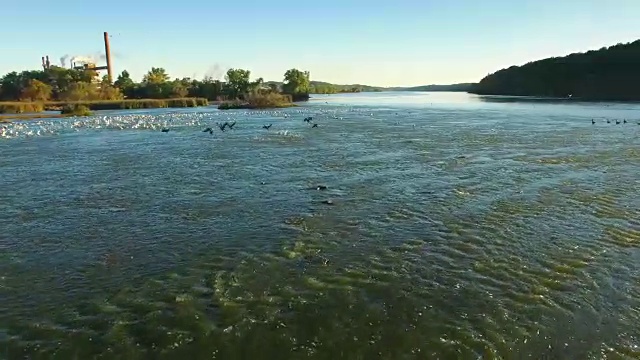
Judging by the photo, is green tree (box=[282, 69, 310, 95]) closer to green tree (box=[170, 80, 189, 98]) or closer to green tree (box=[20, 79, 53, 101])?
green tree (box=[170, 80, 189, 98])

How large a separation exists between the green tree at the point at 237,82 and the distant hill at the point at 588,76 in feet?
349

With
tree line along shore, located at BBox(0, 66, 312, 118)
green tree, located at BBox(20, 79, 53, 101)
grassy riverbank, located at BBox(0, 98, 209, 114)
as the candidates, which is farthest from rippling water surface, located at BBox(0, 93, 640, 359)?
green tree, located at BBox(20, 79, 53, 101)

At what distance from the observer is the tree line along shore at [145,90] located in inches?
4680

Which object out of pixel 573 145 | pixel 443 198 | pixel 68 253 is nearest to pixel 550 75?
pixel 573 145

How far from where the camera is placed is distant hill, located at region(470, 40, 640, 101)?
13975cm

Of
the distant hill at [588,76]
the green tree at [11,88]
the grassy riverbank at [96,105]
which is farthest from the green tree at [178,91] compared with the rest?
the distant hill at [588,76]

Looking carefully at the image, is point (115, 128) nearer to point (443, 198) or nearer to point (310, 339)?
point (443, 198)

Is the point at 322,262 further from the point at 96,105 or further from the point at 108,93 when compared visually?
the point at 108,93

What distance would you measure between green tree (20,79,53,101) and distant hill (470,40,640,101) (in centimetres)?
16119

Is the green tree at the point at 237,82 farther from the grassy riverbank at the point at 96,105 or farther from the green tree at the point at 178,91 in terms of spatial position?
the grassy riverbank at the point at 96,105

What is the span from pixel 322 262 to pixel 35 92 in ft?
482

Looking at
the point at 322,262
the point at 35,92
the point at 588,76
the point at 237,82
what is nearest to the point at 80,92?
the point at 35,92

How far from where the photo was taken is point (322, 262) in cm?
1200

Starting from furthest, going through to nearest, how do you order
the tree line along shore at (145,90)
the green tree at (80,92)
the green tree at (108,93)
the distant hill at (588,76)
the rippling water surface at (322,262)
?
the distant hill at (588,76) → the green tree at (108,93) → the green tree at (80,92) → the tree line along shore at (145,90) → the rippling water surface at (322,262)
